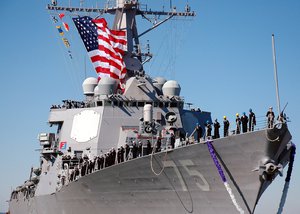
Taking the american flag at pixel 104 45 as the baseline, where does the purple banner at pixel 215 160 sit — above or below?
Answer: below

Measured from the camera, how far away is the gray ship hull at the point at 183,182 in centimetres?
1380

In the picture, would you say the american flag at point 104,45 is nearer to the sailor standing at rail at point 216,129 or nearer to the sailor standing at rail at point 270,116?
the sailor standing at rail at point 216,129

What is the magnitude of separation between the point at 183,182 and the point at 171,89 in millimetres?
8298

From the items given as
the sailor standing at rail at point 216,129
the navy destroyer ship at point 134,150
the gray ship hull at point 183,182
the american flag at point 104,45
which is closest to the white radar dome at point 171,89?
the navy destroyer ship at point 134,150

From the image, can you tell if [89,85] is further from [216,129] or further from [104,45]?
[216,129]

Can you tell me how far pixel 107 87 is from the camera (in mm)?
22406

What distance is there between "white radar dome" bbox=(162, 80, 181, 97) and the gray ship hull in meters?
6.08

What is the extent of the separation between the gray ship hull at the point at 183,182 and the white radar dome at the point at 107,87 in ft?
15.9

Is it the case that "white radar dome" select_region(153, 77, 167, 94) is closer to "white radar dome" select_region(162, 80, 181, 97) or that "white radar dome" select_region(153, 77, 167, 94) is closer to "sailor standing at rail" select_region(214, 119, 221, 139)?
"white radar dome" select_region(162, 80, 181, 97)

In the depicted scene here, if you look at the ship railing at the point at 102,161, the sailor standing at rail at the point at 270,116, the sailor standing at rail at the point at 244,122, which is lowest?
the ship railing at the point at 102,161

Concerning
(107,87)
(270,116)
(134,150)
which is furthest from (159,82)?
(270,116)

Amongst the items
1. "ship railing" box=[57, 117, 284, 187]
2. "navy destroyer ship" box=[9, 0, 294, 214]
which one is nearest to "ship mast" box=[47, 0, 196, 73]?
"navy destroyer ship" box=[9, 0, 294, 214]

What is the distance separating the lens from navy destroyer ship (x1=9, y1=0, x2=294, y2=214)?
14016 millimetres

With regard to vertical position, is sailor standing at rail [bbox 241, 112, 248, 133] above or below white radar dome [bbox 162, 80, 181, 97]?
above
